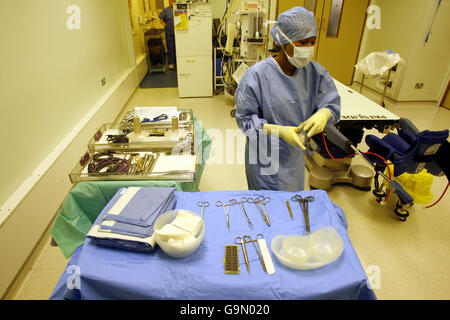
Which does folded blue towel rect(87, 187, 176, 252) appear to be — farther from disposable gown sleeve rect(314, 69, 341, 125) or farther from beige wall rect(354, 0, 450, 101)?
beige wall rect(354, 0, 450, 101)

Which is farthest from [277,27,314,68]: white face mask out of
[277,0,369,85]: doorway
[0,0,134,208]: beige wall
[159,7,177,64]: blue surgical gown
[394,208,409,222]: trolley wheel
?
[159,7,177,64]: blue surgical gown

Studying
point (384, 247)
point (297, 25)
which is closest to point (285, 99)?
point (297, 25)

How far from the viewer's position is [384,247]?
1.92 meters

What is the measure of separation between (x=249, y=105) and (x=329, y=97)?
465 millimetres

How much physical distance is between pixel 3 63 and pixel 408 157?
2.72 meters

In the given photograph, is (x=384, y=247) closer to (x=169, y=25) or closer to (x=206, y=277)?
(x=206, y=277)

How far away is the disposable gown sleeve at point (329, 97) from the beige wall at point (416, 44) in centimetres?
383

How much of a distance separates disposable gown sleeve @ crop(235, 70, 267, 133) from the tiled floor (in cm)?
126

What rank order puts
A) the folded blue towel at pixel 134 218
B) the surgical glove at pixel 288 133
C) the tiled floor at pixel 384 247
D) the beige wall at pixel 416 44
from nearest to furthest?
the folded blue towel at pixel 134 218 < the surgical glove at pixel 288 133 < the tiled floor at pixel 384 247 < the beige wall at pixel 416 44

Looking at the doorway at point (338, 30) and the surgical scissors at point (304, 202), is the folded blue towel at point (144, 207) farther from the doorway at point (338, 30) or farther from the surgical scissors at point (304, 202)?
the doorway at point (338, 30)

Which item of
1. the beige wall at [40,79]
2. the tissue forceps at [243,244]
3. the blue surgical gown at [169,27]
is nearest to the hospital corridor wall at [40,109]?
the beige wall at [40,79]

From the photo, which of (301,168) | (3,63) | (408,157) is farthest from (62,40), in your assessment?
(408,157)

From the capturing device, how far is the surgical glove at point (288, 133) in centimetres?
126
